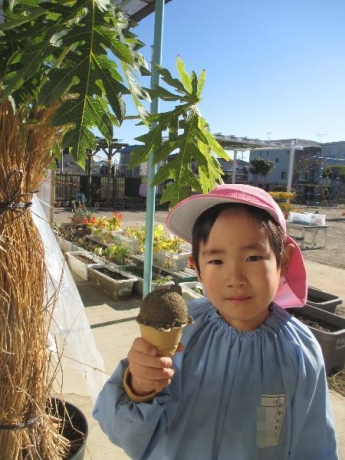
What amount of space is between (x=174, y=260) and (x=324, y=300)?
2.24 meters

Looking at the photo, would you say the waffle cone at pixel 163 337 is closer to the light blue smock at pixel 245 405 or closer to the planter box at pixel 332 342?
the light blue smock at pixel 245 405

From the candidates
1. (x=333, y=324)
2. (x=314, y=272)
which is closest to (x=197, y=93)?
(x=333, y=324)

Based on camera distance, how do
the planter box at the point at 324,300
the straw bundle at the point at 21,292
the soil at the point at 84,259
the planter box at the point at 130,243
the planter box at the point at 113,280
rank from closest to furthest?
the straw bundle at the point at 21,292
the planter box at the point at 324,300
the planter box at the point at 113,280
the soil at the point at 84,259
the planter box at the point at 130,243

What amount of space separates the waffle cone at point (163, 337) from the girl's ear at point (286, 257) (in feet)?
1.63

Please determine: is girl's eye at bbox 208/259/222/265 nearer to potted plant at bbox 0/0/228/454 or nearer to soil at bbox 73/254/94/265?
potted plant at bbox 0/0/228/454

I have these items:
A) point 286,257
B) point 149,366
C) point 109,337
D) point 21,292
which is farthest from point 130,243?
point 149,366

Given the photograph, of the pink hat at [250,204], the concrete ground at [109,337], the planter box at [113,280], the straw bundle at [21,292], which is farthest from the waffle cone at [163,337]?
the planter box at [113,280]

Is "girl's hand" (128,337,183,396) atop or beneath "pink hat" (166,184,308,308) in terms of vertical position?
beneath

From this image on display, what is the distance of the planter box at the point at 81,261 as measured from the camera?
6.24 meters

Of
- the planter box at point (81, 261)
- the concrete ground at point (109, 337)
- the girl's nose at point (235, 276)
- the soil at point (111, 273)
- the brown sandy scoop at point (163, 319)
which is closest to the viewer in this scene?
the brown sandy scoop at point (163, 319)

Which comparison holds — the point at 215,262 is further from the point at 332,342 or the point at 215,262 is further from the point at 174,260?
the point at 174,260

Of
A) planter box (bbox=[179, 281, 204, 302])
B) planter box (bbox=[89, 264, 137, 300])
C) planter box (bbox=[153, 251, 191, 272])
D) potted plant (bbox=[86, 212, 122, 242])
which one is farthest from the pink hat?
potted plant (bbox=[86, 212, 122, 242])

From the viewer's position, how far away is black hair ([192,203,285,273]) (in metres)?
1.21

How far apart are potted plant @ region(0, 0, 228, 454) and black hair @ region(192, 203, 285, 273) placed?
0.43 m
